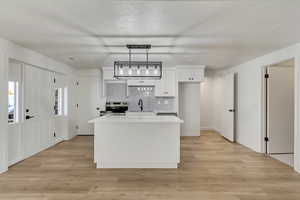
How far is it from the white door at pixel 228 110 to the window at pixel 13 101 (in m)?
5.61

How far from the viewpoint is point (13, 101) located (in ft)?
14.3

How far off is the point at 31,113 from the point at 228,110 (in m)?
5.50

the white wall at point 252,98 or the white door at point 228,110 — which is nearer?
the white wall at point 252,98

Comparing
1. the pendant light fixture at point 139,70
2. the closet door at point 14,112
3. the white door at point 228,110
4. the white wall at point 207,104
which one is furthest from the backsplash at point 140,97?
the closet door at point 14,112

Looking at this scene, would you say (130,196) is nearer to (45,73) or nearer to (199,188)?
(199,188)

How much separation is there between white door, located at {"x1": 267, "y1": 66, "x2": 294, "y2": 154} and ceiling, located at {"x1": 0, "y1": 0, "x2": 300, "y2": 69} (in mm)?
1044

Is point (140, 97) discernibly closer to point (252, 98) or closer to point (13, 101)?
point (252, 98)

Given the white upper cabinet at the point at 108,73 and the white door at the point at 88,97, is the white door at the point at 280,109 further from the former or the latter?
the white door at the point at 88,97

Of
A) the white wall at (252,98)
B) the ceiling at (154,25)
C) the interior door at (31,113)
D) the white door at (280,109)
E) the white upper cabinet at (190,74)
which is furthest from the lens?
the white upper cabinet at (190,74)

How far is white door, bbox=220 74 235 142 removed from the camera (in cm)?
657

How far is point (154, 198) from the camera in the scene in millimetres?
2873

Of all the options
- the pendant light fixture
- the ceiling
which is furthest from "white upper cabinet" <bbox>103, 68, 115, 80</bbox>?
the pendant light fixture

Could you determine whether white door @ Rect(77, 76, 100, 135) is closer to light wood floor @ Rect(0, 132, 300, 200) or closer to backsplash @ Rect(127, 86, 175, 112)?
backsplash @ Rect(127, 86, 175, 112)

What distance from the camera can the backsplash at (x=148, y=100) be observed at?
7.48 m
